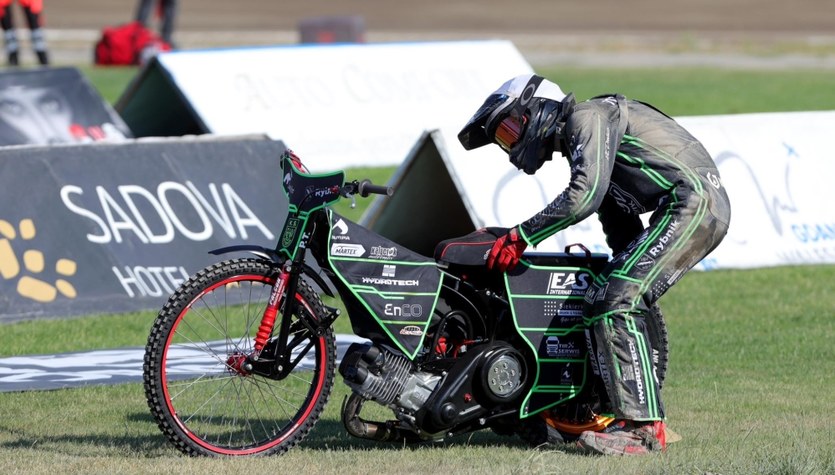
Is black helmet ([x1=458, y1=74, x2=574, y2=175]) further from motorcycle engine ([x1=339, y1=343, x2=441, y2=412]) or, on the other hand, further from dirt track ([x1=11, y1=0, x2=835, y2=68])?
dirt track ([x1=11, y1=0, x2=835, y2=68])

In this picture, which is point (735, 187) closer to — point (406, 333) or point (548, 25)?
point (406, 333)

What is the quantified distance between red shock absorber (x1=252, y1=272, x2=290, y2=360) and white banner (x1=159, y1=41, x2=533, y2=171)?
8926 mm

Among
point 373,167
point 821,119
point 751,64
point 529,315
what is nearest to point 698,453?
point 529,315

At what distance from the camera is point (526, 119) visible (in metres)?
6.66

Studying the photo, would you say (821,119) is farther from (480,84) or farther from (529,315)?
(529,315)

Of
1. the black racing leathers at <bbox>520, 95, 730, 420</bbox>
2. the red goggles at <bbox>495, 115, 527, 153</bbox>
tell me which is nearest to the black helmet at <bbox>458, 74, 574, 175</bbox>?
the red goggles at <bbox>495, 115, 527, 153</bbox>

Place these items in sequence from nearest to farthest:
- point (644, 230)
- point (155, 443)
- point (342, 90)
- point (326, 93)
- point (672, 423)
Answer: point (644, 230)
point (155, 443)
point (672, 423)
point (326, 93)
point (342, 90)

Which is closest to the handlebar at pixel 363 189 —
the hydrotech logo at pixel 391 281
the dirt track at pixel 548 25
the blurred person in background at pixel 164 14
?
the hydrotech logo at pixel 391 281

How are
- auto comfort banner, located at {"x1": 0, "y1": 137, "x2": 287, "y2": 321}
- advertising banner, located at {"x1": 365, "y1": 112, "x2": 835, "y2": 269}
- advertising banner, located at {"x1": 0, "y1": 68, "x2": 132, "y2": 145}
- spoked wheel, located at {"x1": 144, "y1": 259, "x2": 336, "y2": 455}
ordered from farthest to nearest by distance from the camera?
advertising banner, located at {"x1": 0, "y1": 68, "x2": 132, "y2": 145}, advertising banner, located at {"x1": 365, "y1": 112, "x2": 835, "y2": 269}, auto comfort banner, located at {"x1": 0, "y1": 137, "x2": 287, "y2": 321}, spoked wheel, located at {"x1": 144, "y1": 259, "x2": 336, "y2": 455}

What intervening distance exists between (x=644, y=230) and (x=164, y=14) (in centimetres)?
2254

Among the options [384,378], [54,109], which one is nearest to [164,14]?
[54,109]

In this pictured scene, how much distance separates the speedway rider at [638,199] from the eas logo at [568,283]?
12 centimetres

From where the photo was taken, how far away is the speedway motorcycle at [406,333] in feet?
21.3

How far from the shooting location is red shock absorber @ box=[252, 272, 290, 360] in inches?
258
